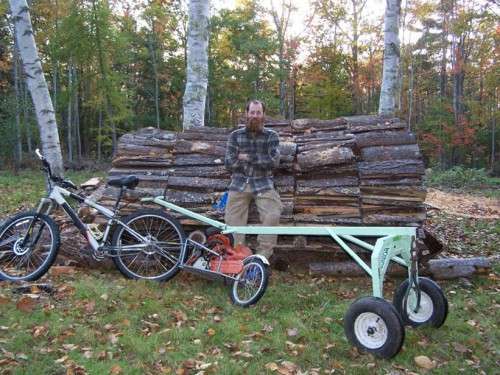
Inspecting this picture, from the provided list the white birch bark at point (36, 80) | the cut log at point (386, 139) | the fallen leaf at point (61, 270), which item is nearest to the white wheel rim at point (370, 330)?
the cut log at point (386, 139)

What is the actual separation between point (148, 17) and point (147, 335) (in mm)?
26971

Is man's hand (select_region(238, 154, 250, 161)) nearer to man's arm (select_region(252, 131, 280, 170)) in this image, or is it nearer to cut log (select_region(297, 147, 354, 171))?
man's arm (select_region(252, 131, 280, 170))

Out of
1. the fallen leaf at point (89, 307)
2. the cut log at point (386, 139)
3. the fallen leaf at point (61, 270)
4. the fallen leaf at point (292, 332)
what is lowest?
the fallen leaf at point (292, 332)

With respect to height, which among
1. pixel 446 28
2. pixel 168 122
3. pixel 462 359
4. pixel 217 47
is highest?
pixel 446 28

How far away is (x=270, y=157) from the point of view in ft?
21.0

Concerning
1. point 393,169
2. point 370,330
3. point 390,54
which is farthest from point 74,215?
point 390,54

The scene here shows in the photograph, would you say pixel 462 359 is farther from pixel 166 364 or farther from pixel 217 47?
pixel 217 47

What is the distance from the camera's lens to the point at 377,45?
34719 millimetres

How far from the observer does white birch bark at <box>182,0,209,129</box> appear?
31.3 feet

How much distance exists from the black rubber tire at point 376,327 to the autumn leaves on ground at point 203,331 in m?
0.11

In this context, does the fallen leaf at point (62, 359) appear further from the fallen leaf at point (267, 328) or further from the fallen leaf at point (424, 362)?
the fallen leaf at point (424, 362)

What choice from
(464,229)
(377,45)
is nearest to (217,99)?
(377,45)

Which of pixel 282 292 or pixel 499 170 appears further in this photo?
pixel 499 170

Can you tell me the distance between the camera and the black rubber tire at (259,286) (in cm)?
524
